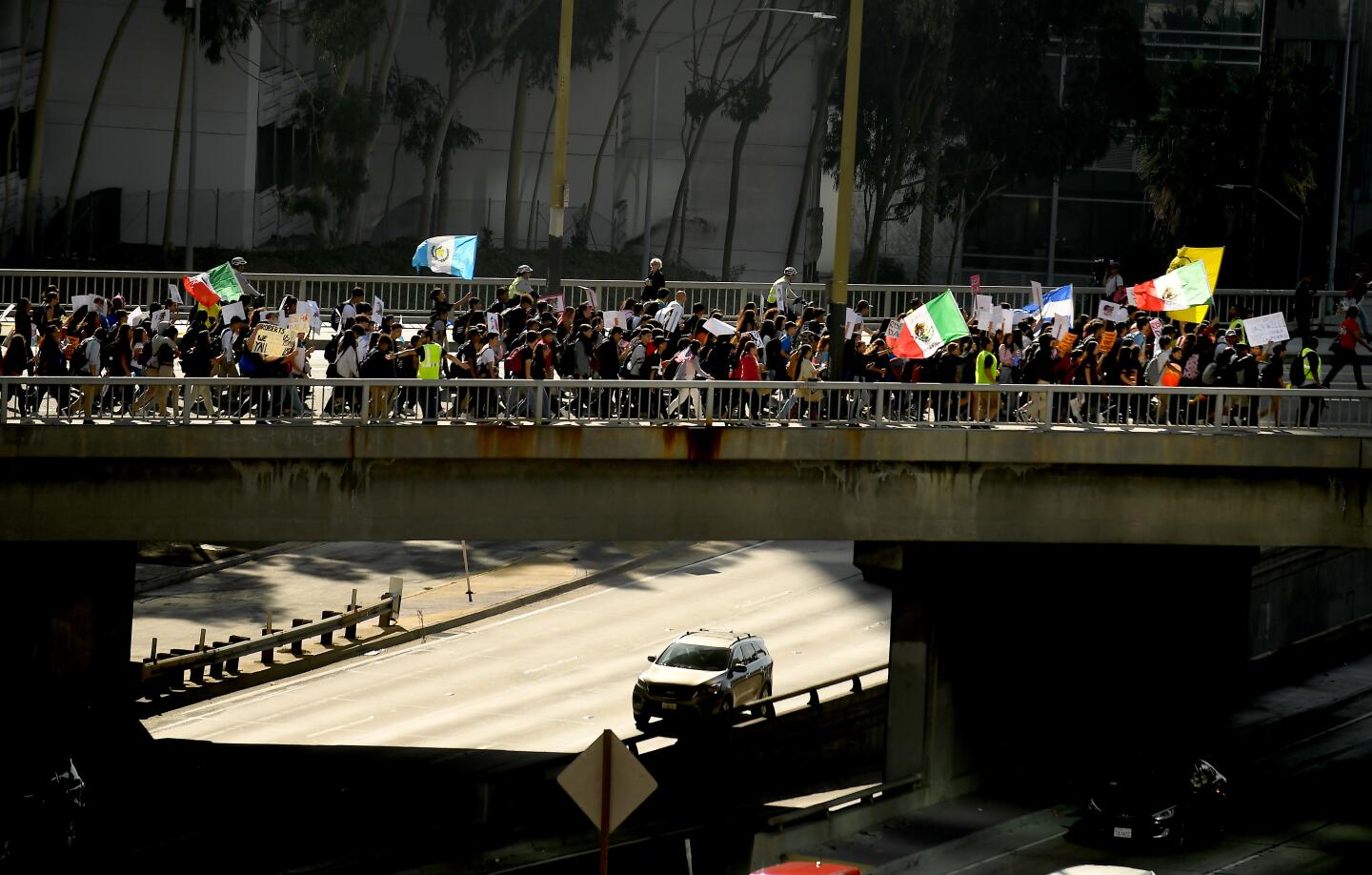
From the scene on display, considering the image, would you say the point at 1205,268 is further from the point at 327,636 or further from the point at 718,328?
the point at 327,636

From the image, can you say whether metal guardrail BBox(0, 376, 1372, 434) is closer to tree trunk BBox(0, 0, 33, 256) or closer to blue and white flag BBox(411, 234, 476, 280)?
blue and white flag BBox(411, 234, 476, 280)

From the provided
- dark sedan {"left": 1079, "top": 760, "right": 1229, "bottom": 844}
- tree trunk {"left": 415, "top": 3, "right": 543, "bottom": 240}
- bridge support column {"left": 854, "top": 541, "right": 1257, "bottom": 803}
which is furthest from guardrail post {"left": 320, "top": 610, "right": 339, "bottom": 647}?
tree trunk {"left": 415, "top": 3, "right": 543, "bottom": 240}

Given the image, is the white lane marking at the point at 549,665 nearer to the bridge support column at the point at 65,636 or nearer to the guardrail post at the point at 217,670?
the guardrail post at the point at 217,670

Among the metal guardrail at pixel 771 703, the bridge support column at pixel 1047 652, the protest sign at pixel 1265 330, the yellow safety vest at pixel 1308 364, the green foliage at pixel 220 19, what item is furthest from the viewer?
the green foliage at pixel 220 19

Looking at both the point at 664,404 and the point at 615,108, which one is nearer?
the point at 664,404

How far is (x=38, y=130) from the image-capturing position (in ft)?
172

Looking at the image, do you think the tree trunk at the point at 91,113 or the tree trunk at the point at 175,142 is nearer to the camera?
the tree trunk at the point at 175,142

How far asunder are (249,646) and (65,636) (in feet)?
30.9

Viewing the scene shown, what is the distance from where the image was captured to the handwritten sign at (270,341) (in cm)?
2327

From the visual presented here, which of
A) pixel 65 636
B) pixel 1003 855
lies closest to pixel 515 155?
pixel 65 636

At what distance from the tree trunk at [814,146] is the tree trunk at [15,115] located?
27.5 m

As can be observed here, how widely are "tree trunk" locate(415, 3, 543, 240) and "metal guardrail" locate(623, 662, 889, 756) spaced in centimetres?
3259

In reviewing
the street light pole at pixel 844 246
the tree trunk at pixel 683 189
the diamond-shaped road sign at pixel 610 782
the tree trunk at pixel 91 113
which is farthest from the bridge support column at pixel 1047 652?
the tree trunk at pixel 683 189

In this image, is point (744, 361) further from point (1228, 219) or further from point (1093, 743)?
point (1228, 219)
